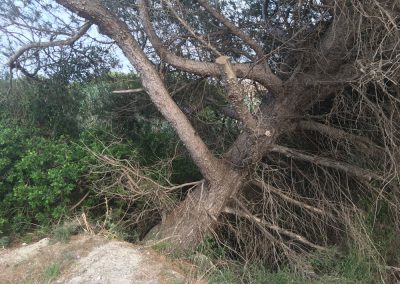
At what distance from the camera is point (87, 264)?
4.57 metres

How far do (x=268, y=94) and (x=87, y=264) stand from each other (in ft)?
10.7

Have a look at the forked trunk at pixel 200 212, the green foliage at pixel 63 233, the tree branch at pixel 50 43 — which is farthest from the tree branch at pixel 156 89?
the green foliage at pixel 63 233

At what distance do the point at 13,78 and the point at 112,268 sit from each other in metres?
3.98

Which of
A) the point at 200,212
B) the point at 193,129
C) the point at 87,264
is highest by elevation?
the point at 193,129

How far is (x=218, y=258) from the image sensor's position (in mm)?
5352

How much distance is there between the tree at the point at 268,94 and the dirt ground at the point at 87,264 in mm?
778

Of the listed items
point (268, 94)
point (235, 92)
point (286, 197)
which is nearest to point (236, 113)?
point (235, 92)

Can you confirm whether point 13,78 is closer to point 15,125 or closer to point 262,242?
point 15,125

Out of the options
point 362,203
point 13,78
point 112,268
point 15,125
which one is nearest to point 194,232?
point 112,268

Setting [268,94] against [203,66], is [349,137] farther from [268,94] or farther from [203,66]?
[203,66]

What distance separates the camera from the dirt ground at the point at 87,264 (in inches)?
174

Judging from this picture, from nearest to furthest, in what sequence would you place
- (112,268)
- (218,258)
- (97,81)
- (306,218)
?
(112,268), (218,258), (306,218), (97,81)

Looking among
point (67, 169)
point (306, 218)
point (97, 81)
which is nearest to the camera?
point (67, 169)

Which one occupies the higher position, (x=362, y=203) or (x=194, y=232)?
(x=194, y=232)
